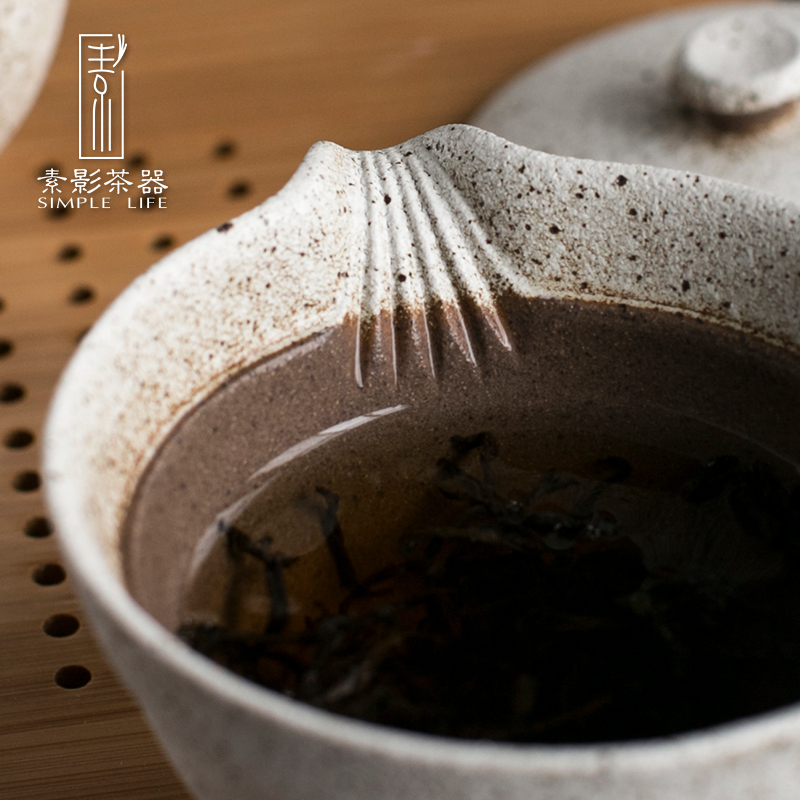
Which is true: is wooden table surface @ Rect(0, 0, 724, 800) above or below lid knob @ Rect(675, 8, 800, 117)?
below

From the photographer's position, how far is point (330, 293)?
2.58ft

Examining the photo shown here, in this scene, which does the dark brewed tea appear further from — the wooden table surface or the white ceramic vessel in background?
the white ceramic vessel in background

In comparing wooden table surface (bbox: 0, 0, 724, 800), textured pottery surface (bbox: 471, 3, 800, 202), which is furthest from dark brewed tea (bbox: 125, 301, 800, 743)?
textured pottery surface (bbox: 471, 3, 800, 202)

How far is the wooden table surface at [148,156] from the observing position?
0.81 meters

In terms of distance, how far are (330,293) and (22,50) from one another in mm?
477

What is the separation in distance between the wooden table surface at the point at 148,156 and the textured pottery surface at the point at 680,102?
0.11m

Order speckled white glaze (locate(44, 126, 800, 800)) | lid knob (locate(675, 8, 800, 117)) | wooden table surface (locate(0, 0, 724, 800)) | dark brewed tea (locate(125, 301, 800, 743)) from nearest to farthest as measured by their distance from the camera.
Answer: speckled white glaze (locate(44, 126, 800, 800)) < dark brewed tea (locate(125, 301, 800, 743)) < wooden table surface (locate(0, 0, 724, 800)) < lid knob (locate(675, 8, 800, 117))

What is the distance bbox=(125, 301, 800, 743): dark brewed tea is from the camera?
601 millimetres

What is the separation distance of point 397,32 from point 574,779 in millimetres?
1239

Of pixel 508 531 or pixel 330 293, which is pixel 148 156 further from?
pixel 508 531

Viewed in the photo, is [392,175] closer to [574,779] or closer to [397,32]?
[574,779]

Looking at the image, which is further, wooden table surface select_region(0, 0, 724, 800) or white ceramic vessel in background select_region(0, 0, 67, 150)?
white ceramic vessel in background select_region(0, 0, 67, 150)

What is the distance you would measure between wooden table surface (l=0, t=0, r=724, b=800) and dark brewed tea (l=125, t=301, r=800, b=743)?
21cm

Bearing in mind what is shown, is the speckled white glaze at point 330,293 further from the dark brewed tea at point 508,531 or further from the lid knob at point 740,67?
the lid knob at point 740,67
